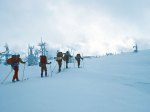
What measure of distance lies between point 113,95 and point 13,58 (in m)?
8.57

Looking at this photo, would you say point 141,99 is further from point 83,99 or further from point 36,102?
point 36,102

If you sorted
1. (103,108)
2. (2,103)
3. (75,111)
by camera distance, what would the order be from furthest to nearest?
(2,103) < (103,108) < (75,111)

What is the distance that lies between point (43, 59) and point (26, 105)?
937cm

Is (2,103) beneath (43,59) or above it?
beneath

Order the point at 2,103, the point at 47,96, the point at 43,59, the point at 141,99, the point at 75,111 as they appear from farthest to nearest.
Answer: the point at 43,59 → the point at 141,99 → the point at 47,96 → the point at 2,103 → the point at 75,111

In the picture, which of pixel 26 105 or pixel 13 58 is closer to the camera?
pixel 26 105

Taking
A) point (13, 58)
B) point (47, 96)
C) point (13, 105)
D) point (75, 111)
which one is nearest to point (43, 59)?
point (13, 58)

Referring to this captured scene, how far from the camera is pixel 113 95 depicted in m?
10.3

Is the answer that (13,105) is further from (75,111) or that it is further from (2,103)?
(75,111)

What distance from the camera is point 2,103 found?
865 centimetres

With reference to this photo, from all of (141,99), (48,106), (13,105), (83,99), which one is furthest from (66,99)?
(141,99)

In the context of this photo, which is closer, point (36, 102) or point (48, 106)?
point (48, 106)

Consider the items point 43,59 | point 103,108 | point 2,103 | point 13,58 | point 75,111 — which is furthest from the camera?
point 43,59

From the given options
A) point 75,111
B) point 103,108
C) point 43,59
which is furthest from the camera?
point 43,59
